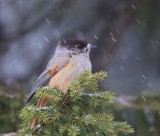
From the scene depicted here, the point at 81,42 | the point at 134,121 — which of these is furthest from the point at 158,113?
the point at 81,42

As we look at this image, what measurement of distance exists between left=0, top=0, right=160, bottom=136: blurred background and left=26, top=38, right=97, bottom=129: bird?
1.61 m

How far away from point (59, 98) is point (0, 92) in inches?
91.3

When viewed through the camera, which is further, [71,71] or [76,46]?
[76,46]

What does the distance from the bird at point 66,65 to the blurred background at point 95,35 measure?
5.27 feet

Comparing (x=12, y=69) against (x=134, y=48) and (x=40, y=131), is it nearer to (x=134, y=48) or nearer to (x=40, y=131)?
(x=134, y=48)

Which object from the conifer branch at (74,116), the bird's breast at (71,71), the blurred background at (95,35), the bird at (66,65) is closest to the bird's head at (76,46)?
the bird at (66,65)

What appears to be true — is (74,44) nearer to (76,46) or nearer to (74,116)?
(76,46)

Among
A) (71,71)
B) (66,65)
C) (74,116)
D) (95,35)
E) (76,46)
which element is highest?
(95,35)

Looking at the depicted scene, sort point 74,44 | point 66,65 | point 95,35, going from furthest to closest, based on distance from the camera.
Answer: point 95,35, point 74,44, point 66,65

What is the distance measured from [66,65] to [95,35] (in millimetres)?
2544

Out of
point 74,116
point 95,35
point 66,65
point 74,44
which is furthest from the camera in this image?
point 95,35

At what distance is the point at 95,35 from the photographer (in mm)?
7895

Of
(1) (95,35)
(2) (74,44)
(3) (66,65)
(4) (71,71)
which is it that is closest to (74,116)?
(4) (71,71)

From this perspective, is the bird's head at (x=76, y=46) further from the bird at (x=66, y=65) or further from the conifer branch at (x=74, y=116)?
the conifer branch at (x=74, y=116)
